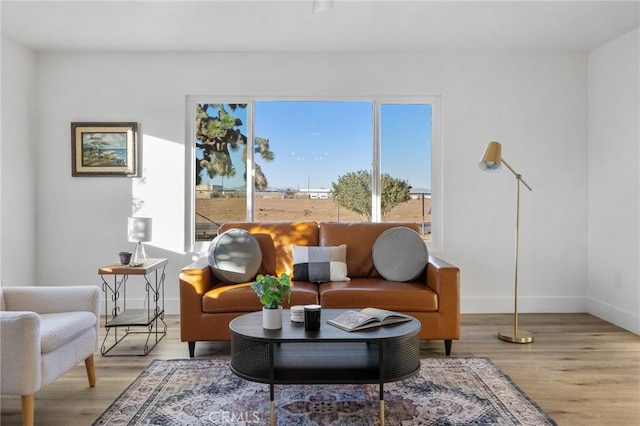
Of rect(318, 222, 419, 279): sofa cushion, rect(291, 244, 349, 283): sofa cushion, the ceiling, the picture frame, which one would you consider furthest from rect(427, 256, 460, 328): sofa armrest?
the picture frame

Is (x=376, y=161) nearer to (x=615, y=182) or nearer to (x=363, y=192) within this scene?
(x=363, y=192)

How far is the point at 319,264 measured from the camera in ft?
12.7

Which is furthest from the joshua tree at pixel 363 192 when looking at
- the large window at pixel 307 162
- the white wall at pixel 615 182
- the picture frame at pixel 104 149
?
the picture frame at pixel 104 149

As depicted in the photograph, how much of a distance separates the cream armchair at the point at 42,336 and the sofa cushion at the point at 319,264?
1.56 metres

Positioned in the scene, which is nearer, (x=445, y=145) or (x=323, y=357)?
(x=323, y=357)

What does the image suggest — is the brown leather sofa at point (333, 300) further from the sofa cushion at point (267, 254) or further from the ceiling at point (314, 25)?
the ceiling at point (314, 25)

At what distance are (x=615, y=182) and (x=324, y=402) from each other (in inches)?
136

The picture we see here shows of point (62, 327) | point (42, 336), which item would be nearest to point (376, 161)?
point (62, 327)

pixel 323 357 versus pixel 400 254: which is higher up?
pixel 400 254

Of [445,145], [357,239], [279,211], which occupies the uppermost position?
[445,145]

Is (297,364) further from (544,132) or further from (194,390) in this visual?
(544,132)

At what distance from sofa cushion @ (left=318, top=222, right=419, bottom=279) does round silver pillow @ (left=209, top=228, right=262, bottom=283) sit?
2.12 feet

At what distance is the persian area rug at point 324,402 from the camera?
7.98ft

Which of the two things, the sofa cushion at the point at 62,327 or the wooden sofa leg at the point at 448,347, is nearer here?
the sofa cushion at the point at 62,327
